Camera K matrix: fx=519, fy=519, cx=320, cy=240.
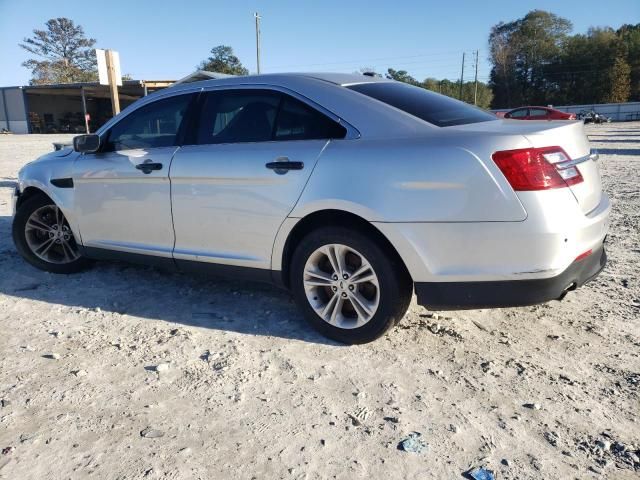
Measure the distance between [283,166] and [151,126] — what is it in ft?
4.90

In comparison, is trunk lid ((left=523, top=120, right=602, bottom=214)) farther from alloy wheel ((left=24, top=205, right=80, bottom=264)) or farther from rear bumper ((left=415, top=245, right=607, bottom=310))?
alloy wheel ((left=24, top=205, right=80, bottom=264))

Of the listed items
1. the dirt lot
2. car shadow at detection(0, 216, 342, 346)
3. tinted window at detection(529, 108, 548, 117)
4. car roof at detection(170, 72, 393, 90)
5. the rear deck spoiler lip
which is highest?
car roof at detection(170, 72, 393, 90)

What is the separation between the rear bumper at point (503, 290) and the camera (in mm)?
2744

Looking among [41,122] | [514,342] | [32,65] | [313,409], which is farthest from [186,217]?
[32,65]

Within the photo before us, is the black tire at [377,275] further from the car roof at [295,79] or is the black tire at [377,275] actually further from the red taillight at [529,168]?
the car roof at [295,79]

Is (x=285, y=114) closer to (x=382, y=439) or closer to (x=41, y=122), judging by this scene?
(x=382, y=439)

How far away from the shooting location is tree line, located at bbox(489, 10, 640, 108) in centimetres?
6989

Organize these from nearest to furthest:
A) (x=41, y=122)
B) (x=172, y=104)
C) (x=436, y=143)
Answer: (x=436, y=143)
(x=172, y=104)
(x=41, y=122)

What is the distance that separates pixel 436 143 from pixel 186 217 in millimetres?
1866

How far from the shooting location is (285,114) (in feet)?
11.2

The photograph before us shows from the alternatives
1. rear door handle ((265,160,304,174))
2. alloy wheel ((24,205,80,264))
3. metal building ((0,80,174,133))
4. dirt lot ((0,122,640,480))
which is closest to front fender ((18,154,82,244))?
alloy wheel ((24,205,80,264))

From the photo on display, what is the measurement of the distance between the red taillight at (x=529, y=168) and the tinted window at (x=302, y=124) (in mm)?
974

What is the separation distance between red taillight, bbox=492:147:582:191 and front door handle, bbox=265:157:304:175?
1154 mm

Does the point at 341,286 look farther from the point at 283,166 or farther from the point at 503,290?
the point at 503,290
